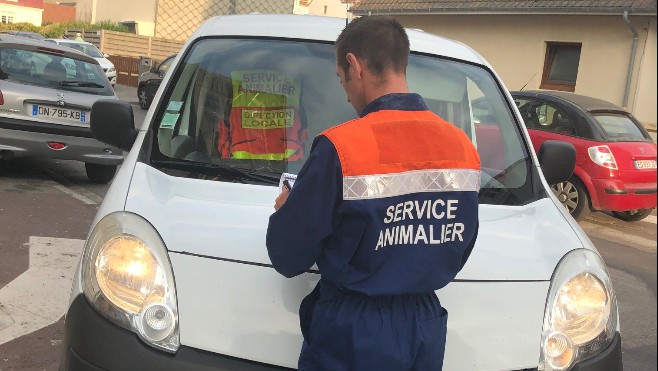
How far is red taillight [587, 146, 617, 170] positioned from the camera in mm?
9367

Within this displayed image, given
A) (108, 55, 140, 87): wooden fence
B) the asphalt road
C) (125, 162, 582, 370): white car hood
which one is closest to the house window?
the asphalt road

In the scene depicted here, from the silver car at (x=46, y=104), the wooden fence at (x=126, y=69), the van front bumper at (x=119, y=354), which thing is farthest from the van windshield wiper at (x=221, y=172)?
the wooden fence at (x=126, y=69)

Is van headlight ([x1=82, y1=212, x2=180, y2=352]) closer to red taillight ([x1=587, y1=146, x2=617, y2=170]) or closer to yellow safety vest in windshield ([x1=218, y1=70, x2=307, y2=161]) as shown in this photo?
yellow safety vest in windshield ([x1=218, y1=70, x2=307, y2=161])

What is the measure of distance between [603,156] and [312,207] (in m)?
8.57

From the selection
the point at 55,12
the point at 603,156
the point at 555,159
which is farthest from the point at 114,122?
the point at 55,12

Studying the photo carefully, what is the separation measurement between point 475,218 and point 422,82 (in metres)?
1.60

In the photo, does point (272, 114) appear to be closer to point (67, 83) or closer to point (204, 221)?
point (204, 221)

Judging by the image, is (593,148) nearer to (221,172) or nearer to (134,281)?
(221,172)

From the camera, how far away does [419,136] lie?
184cm

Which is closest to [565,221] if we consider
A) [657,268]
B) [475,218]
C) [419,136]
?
[475,218]

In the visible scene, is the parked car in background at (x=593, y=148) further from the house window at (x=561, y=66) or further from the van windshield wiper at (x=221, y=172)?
the van windshield wiper at (x=221, y=172)

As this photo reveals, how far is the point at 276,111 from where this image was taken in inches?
129

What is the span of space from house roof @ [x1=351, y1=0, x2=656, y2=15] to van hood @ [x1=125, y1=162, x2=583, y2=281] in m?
11.1

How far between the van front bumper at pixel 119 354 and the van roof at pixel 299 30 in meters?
1.72
